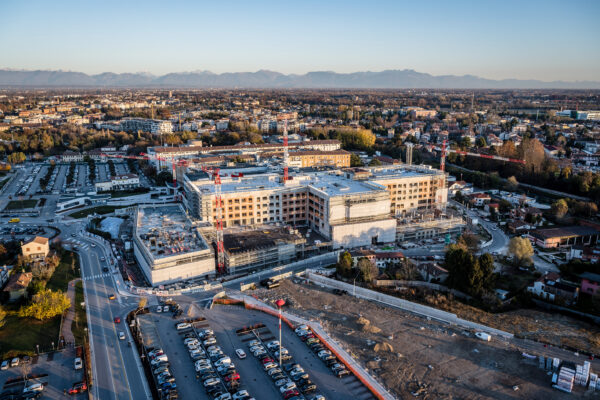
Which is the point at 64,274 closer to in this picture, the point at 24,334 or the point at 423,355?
the point at 24,334

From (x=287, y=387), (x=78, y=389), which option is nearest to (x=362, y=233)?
(x=287, y=387)

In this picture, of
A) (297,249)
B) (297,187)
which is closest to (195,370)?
(297,249)

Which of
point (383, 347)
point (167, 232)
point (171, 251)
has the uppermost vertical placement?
point (167, 232)

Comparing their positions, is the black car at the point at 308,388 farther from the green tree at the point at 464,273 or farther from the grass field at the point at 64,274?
the grass field at the point at 64,274

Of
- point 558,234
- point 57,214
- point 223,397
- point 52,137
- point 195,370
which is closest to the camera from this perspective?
point 223,397

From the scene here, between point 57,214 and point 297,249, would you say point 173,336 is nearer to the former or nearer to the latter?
point 297,249

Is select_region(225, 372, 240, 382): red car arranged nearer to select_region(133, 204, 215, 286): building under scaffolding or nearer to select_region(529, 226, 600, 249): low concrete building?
select_region(133, 204, 215, 286): building under scaffolding

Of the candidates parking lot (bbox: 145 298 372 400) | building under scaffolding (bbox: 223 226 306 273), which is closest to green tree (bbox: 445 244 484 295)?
parking lot (bbox: 145 298 372 400)
